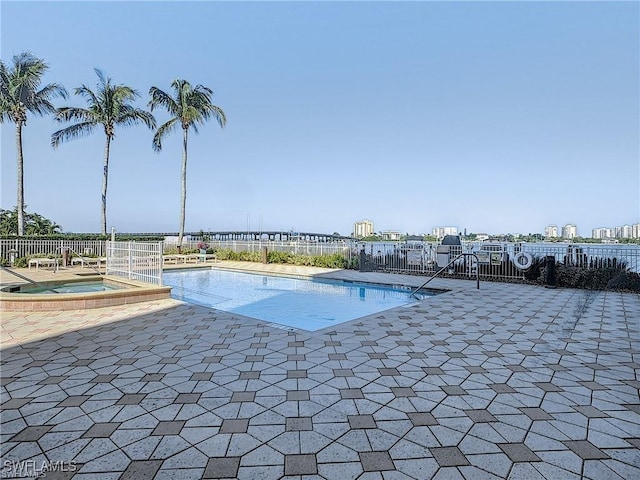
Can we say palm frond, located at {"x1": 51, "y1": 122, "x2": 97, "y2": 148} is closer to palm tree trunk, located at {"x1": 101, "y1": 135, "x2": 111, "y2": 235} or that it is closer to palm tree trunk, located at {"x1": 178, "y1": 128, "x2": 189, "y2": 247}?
palm tree trunk, located at {"x1": 101, "y1": 135, "x2": 111, "y2": 235}

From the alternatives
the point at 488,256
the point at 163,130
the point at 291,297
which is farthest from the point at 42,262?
the point at 488,256

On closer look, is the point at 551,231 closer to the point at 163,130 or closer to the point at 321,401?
the point at 321,401

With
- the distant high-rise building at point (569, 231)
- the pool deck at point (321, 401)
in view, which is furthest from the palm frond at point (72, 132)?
the distant high-rise building at point (569, 231)

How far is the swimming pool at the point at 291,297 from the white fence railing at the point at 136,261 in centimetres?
105

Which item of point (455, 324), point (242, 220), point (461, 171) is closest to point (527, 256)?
point (455, 324)

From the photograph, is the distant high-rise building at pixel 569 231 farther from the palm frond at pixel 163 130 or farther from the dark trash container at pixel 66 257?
the dark trash container at pixel 66 257

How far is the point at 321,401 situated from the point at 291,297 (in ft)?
20.1

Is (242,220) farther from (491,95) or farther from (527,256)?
(527,256)

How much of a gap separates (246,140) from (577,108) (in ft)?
59.4

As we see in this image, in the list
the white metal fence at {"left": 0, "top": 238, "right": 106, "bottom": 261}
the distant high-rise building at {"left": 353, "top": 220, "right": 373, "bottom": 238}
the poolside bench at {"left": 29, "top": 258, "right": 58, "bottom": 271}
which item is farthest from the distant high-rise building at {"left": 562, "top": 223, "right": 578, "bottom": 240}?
the poolside bench at {"left": 29, "top": 258, "right": 58, "bottom": 271}

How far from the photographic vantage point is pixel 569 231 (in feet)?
52.9

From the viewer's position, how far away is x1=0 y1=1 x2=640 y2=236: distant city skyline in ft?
35.0

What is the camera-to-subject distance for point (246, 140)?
21.9 meters

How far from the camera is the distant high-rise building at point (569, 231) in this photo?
611 inches
